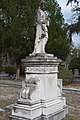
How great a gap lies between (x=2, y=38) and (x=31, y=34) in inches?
116

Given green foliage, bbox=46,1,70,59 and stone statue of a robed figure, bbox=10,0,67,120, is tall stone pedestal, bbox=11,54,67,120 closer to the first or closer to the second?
stone statue of a robed figure, bbox=10,0,67,120

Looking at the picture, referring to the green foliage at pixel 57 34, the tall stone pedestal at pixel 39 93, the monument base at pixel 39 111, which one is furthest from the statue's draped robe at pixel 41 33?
the green foliage at pixel 57 34

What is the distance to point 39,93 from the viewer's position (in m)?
7.33

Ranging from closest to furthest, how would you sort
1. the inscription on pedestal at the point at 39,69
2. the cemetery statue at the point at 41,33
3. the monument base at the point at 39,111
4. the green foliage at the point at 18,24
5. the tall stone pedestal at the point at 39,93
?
the monument base at the point at 39,111 → the tall stone pedestal at the point at 39,93 → the inscription on pedestal at the point at 39,69 → the cemetery statue at the point at 41,33 → the green foliage at the point at 18,24

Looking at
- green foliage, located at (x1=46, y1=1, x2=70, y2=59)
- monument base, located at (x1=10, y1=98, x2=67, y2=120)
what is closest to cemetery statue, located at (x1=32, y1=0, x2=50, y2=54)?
monument base, located at (x1=10, y1=98, x2=67, y2=120)

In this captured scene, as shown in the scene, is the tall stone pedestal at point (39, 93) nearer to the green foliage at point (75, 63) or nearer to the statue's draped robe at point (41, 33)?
the statue's draped robe at point (41, 33)

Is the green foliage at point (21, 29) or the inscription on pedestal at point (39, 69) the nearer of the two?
the inscription on pedestal at point (39, 69)

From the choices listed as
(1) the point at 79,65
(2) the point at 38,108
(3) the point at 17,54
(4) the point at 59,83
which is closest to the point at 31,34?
(3) the point at 17,54

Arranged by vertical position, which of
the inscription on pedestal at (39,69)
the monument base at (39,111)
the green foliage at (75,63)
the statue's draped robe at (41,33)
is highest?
the green foliage at (75,63)

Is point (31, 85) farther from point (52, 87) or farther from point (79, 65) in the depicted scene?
point (79, 65)

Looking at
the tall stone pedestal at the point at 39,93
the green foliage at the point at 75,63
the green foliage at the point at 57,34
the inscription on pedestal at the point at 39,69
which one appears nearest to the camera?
the tall stone pedestal at the point at 39,93

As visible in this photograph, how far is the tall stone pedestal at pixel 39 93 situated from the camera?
6961mm

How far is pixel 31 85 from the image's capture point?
7.20m

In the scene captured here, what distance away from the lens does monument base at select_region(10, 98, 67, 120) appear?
22.3 ft
